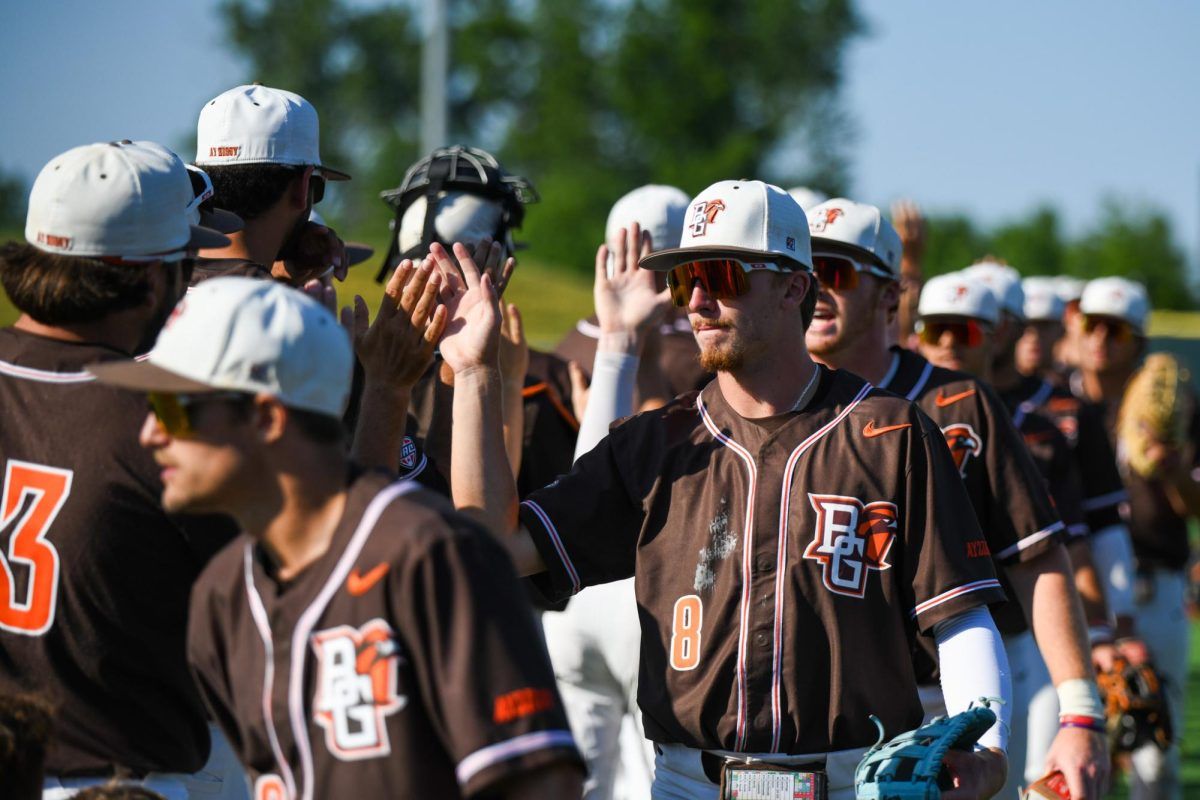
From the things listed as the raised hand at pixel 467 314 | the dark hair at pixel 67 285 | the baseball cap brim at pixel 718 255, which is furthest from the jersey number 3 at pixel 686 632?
the dark hair at pixel 67 285

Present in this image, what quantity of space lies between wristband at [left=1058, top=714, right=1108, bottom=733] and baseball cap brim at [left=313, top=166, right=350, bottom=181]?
2778 millimetres

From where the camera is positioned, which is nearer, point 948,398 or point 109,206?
point 109,206

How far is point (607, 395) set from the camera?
4.91m

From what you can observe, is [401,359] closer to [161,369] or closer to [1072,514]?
[161,369]

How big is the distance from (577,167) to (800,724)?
7159cm

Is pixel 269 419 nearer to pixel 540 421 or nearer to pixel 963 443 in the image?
pixel 963 443

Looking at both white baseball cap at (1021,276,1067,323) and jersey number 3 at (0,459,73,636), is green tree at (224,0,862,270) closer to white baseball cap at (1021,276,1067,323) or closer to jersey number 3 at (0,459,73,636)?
white baseball cap at (1021,276,1067,323)

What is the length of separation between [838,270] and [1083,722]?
5.52 ft

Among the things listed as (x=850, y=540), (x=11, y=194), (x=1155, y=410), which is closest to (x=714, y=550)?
(x=850, y=540)

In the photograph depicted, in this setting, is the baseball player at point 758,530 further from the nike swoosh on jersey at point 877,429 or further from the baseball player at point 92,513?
the baseball player at point 92,513

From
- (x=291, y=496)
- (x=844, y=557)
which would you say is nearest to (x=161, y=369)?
(x=291, y=496)

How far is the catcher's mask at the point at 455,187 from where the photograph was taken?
5.43 metres

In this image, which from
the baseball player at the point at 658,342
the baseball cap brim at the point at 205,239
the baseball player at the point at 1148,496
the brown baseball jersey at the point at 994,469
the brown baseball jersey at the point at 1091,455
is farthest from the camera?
the baseball player at the point at 1148,496

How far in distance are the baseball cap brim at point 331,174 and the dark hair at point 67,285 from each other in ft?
4.31
